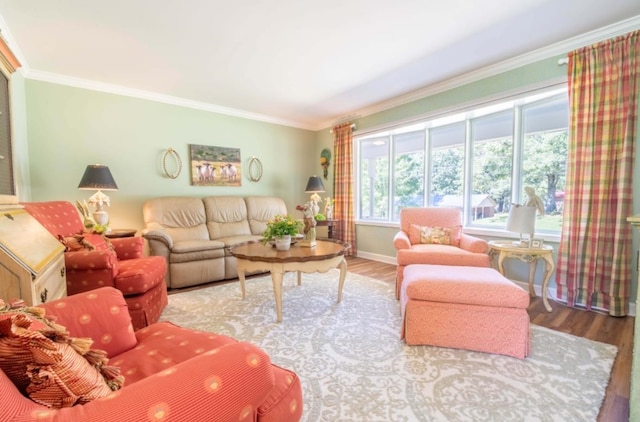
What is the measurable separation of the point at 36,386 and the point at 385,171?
14.6 ft

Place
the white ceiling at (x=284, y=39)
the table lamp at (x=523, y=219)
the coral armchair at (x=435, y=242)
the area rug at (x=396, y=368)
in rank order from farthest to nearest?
1. the coral armchair at (x=435, y=242)
2. the table lamp at (x=523, y=219)
3. the white ceiling at (x=284, y=39)
4. the area rug at (x=396, y=368)

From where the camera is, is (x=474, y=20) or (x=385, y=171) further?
(x=385, y=171)

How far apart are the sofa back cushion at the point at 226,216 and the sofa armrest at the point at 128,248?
4.24 ft

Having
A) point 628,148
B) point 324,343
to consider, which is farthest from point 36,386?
point 628,148

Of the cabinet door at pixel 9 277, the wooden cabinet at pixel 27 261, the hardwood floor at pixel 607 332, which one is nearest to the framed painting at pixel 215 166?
the wooden cabinet at pixel 27 261

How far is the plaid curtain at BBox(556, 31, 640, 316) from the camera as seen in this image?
2293 mm

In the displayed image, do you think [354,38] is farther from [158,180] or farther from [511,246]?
[158,180]

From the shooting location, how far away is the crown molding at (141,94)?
10.1 ft

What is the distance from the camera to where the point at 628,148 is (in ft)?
7.49

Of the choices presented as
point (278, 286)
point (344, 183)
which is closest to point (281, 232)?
point (278, 286)

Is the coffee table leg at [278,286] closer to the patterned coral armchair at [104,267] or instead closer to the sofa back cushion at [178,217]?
the patterned coral armchair at [104,267]

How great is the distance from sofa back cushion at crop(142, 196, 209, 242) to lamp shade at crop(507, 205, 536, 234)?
139 inches

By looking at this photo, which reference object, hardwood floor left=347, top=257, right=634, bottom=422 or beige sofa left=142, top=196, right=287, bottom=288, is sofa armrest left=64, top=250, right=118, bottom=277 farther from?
hardwood floor left=347, top=257, right=634, bottom=422

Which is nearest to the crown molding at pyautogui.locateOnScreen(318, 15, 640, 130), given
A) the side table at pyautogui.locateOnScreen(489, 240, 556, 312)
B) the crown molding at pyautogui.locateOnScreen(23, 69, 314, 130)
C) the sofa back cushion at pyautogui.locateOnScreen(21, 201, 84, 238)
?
the side table at pyautogui.locateOnScreen(489, 240, 556, 312)
